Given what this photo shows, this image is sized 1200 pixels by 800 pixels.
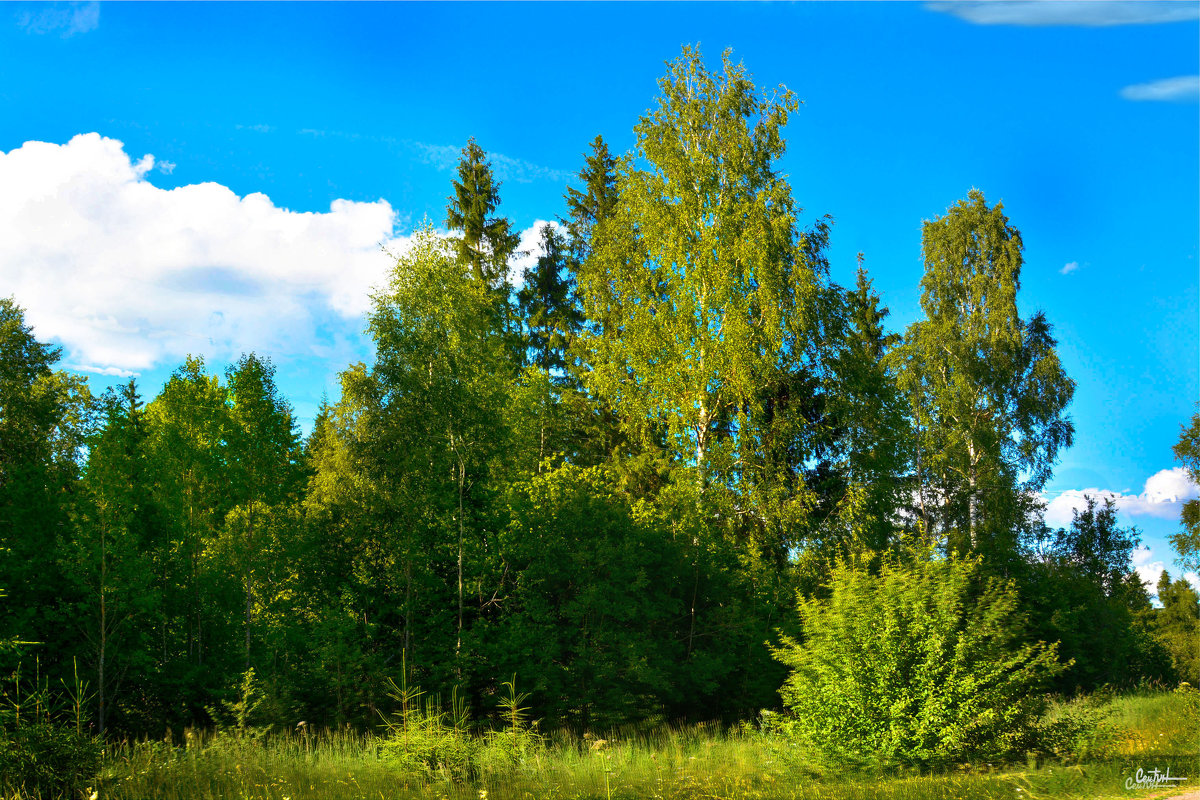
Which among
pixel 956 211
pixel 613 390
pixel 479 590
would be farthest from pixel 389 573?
pixel 956 211

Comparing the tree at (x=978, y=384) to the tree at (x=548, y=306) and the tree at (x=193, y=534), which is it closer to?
the tree at (x=548, y=306)

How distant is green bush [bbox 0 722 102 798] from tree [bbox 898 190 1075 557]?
76.4 feet

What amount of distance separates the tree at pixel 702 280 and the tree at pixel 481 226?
671 cm

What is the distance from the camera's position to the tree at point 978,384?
26.7 metres

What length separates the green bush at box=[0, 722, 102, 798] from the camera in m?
7.94

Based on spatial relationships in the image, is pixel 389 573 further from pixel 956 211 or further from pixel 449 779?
pixel 956 211

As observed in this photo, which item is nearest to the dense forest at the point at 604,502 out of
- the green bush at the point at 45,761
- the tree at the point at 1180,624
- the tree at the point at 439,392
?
the tree at the point at 439,392

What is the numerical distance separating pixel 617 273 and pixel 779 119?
626 centimetres

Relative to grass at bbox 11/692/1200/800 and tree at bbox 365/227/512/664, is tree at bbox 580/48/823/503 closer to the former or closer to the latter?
tree at bbox 365/227/512/664

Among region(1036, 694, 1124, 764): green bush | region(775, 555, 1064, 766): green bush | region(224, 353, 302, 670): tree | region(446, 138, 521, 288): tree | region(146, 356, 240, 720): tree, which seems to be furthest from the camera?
region(446, 138, 521, 288): tree

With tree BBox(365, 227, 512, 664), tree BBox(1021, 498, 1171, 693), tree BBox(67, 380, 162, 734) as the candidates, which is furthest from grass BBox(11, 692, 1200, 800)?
tree BBox(1021, 498, 1171, 693)

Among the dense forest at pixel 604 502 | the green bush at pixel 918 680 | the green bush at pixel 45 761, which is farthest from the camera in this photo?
the dense forest at pixel 604 502

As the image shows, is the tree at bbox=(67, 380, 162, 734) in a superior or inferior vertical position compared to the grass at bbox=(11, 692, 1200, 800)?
superior

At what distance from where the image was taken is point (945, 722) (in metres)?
10.3
